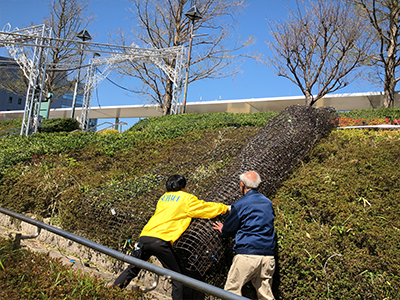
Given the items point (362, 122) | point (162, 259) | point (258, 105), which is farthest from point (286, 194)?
point (258, 105)

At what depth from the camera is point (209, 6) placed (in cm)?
1791

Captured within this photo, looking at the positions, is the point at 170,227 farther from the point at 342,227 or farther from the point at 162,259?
the point at 342,227

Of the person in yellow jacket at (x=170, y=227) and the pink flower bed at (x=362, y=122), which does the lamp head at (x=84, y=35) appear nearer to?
the pink flower bed at (x=362, y=122)

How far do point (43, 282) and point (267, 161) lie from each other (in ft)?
10.6

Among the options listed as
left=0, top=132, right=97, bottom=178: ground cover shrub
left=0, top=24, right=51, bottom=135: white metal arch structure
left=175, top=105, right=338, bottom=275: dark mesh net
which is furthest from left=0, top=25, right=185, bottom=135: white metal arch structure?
left=175, top=105, right=338, bottom=275: dark mesh net

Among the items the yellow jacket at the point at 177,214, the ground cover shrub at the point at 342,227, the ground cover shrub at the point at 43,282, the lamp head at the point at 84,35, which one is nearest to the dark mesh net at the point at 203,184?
the yellow jacket at the point at 177,214

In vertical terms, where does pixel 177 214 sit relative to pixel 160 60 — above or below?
below

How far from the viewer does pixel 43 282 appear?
7.44 ft

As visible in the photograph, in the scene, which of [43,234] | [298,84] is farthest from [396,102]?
[43,234]

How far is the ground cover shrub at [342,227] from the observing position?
3.19 m

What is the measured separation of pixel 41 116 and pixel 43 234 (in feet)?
31.9

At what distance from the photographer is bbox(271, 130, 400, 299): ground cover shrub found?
3186mm

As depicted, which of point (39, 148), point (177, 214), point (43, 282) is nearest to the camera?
point (43, 282)

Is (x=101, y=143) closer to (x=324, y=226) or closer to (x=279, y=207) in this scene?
(x=279, y=207)
